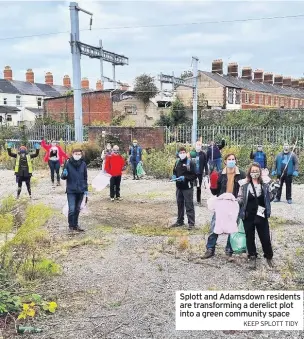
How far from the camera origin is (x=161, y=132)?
781 inches

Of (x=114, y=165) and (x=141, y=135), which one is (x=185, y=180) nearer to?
(x=114, y=165)

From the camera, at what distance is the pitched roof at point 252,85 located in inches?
1727

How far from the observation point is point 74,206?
27.9ft

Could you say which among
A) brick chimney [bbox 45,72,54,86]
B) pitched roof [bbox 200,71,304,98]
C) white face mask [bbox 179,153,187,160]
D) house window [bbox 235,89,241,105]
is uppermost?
brick chimney [bbox 45,72,54,86]

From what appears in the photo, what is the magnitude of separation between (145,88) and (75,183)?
29.3 m

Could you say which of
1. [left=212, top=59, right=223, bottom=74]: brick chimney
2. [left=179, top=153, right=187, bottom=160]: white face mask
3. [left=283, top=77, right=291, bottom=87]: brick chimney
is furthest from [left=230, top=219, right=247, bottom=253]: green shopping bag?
[left=283, top=77, right=291, bottom=87]: brick chimney

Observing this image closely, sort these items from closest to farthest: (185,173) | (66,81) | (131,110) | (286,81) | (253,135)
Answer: (185,173)
(253,135)
(131,110)
(286,81)
(66,81)

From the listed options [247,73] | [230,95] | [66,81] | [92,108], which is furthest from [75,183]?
[66,81]

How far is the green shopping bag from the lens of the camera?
6609 mm

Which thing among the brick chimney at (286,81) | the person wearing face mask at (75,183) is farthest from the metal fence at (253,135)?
the brick chimney at (286,81)

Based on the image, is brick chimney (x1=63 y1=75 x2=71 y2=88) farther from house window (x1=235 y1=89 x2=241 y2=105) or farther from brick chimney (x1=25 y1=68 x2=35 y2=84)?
house window (x1=235 y1=89 x2=241 y2=105)

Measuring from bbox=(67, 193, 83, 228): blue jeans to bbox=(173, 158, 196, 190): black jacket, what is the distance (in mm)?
1974

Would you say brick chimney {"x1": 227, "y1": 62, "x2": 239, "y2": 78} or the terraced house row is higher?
brick chimney {"x1": 227, "y1": 62, "x2": 239, "y2": 78}

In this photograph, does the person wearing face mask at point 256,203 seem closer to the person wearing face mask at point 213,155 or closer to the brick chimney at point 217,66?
the person wearing face mask at point 213,155
